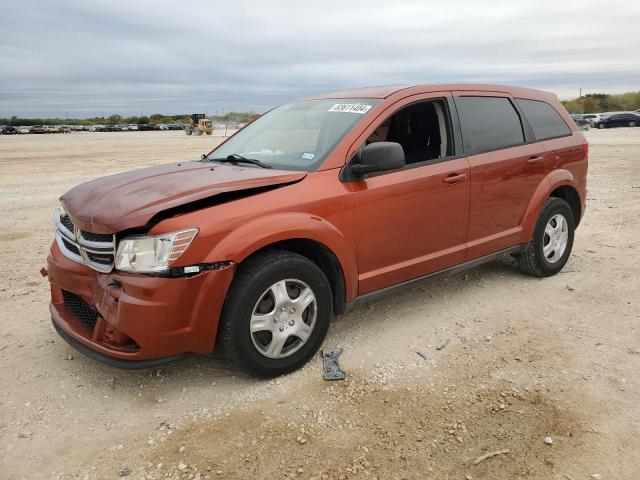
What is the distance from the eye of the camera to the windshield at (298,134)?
12.3 ft

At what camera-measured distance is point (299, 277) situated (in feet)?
10.8

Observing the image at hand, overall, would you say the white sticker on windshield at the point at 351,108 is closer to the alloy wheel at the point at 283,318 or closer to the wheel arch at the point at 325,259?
the wheel arch at the point at 325,259

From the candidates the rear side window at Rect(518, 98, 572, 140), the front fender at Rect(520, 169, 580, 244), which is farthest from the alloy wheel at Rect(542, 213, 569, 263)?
the rear side window at Rect(518, 98, 572, 140)

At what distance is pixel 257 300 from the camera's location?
3.13 m

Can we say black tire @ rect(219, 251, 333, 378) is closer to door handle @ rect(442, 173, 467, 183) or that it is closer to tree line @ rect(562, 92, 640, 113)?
door handle @ rect(442, 173, 467, 183)

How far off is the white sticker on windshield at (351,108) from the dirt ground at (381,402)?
1.64 m

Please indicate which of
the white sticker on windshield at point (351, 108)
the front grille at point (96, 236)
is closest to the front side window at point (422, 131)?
the white sticker on windshield at point (351, 108)

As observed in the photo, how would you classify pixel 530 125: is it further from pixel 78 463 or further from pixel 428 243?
pixel 78 463

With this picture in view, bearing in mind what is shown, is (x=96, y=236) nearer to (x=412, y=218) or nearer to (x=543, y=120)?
(x=412, y=218)

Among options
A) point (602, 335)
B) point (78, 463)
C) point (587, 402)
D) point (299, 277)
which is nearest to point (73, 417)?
point (78, 463)

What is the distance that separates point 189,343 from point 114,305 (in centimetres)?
46

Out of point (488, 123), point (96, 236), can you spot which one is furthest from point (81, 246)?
point (488, 123)

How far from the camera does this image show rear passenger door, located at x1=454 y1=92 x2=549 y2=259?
172 inches

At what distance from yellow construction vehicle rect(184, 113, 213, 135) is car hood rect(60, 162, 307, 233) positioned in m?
54.6
